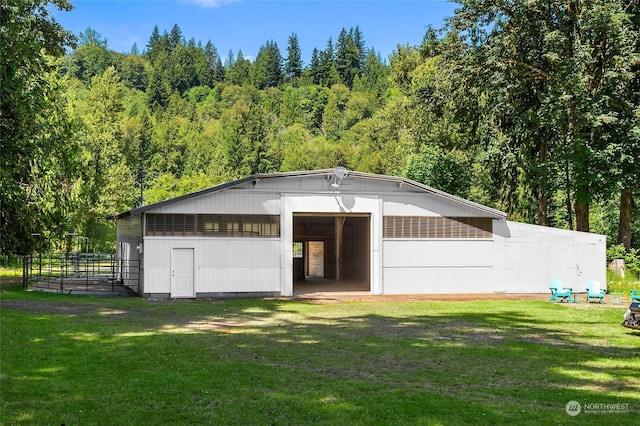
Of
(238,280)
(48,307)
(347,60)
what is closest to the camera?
(48,307)

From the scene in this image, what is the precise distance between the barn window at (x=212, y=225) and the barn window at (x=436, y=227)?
188 inches

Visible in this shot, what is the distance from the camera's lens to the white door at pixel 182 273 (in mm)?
24625

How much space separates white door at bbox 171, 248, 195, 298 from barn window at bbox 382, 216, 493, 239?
777cm

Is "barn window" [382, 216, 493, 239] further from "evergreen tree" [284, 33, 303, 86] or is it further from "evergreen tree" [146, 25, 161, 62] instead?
"evergreen tree" [146, 25, 161, 62]

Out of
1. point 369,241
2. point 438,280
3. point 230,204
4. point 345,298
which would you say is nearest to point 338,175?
point 369,241

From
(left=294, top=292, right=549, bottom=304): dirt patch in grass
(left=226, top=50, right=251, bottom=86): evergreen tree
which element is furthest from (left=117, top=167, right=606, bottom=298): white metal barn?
(left=226, top=50, right=251, bottom=86): evergreen tree

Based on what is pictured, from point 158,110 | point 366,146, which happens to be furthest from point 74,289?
point 158,110

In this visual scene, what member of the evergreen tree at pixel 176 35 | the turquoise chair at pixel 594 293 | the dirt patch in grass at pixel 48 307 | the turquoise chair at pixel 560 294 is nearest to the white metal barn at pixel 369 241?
the turquoise chair at pixel 594 293

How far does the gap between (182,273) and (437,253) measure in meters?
10.2

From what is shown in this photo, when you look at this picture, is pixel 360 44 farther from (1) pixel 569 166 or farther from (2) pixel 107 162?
(1) pixel 569 166

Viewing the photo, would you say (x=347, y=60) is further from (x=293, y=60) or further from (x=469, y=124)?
(x=469, y=124)

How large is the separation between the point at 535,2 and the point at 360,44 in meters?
136

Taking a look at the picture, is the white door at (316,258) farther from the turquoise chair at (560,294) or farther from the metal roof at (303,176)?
the turquoise chair at (560,294)

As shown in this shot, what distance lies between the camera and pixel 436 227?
1079 inches
